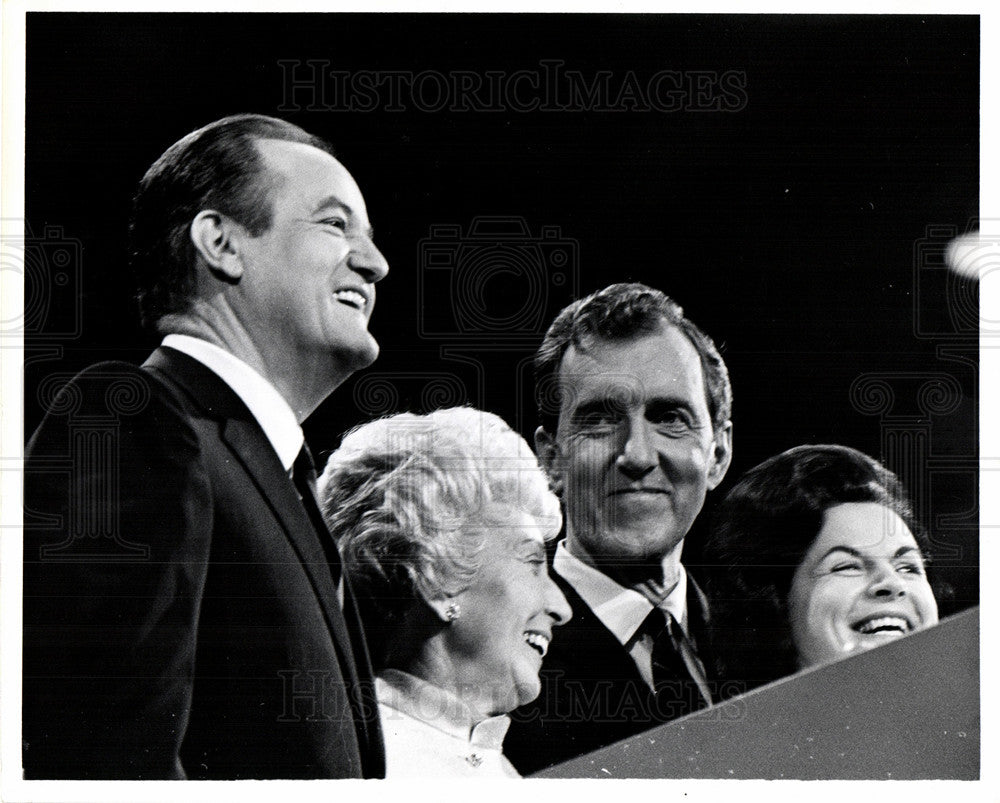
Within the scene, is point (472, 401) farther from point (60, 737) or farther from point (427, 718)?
point (60, 737)

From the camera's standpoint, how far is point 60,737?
2947 mm

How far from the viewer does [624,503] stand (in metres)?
2.96

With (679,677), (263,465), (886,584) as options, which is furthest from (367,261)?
(886,584)

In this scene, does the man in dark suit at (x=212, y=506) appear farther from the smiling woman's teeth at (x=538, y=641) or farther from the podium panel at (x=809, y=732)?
the podium panel at (x=809, y=732)

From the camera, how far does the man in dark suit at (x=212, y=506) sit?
2.85 m

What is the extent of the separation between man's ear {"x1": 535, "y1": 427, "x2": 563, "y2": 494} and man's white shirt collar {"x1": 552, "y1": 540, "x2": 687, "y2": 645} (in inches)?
6.6

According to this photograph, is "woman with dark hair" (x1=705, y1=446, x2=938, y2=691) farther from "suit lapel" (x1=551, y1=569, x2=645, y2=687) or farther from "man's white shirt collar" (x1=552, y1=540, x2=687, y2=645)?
"suit lapel" (x1=551, y1=569, x2=645, y2=687)

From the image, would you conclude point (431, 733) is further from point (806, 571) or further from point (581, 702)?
point (806, 571)

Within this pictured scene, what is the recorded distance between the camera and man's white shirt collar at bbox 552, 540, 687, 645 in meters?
2.96

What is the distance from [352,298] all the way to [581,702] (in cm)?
125

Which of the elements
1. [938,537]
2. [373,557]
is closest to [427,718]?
[373,557]

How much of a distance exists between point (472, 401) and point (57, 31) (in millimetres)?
1537

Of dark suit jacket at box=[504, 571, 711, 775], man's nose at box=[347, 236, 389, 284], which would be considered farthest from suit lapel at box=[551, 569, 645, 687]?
man's nose at box=[347, 236, 389, 284]

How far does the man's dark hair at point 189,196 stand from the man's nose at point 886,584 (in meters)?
1.88
